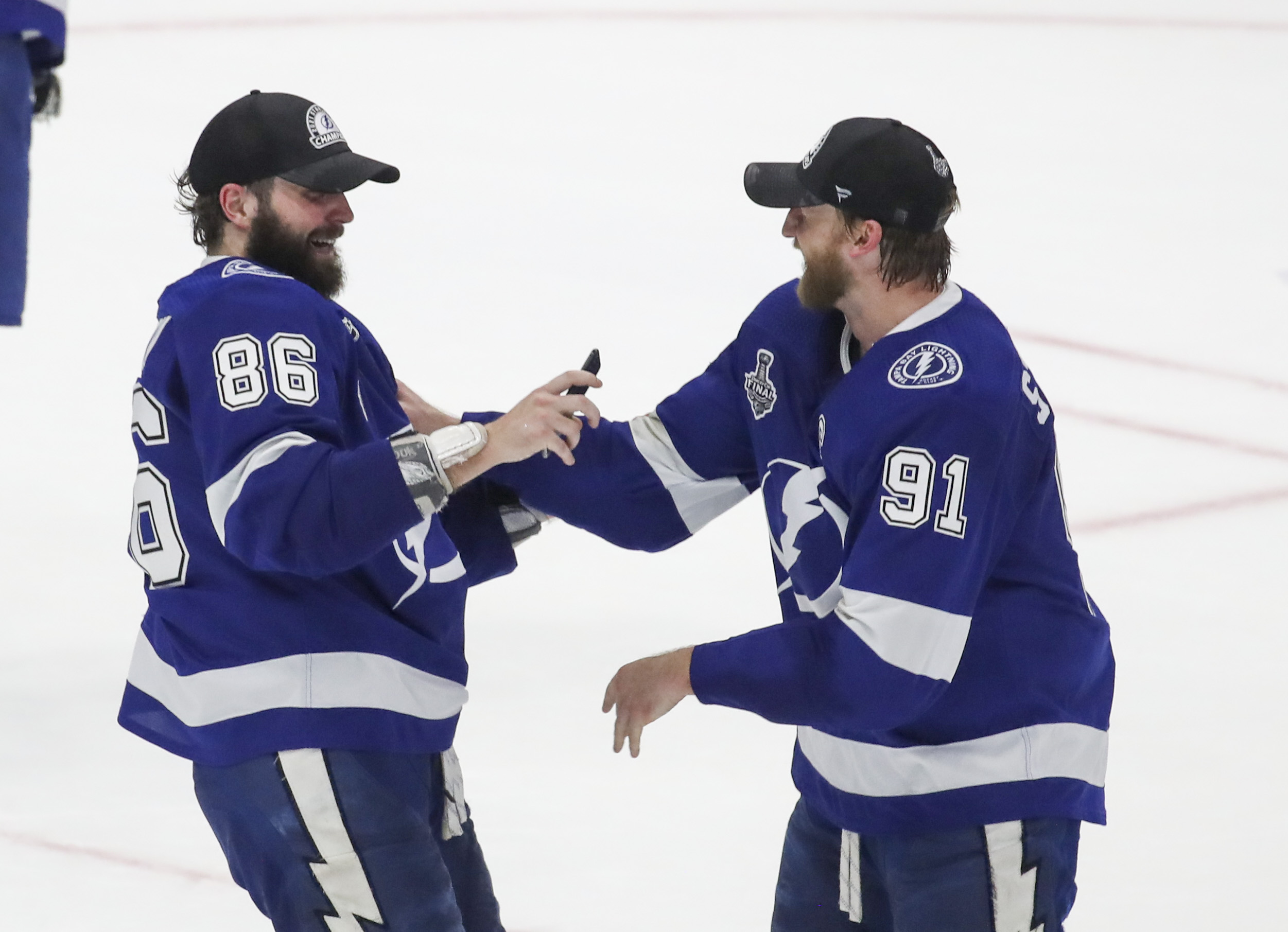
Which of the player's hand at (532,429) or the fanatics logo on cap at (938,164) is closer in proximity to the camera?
the player's hand at (532,429)

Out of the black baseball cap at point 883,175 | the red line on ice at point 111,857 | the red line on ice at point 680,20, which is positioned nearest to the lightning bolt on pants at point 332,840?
the black baseball cap at point 883,175

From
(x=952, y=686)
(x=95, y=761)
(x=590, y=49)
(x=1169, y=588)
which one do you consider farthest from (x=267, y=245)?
(x=590, y=49)

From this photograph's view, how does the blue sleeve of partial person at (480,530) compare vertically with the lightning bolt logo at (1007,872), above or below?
above

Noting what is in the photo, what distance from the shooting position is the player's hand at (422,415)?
8.20ft

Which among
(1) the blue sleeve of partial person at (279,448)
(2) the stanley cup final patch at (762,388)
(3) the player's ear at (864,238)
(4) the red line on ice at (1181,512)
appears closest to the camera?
(1) the blue sleeve of partial person at (279,448)

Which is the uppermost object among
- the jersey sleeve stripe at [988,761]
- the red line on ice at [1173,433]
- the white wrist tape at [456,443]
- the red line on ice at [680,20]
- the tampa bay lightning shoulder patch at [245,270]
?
the red line on ice at [680,20]

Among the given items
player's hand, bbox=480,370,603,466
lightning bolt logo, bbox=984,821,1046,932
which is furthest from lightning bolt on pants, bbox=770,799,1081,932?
player's hand, bbox=480,370,603,466

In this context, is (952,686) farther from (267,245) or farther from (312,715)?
(267,245)

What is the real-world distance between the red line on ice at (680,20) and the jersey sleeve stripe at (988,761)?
658 cm

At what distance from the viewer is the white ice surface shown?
3184 millimetres

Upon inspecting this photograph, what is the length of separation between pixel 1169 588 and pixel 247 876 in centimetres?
265

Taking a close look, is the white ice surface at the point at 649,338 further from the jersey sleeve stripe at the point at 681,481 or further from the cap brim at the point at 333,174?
the cap brim at the point at 333,174

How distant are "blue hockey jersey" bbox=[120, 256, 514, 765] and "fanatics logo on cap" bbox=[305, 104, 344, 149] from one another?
18 cm

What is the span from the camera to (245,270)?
6.72 feet
